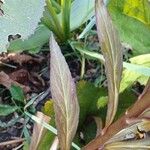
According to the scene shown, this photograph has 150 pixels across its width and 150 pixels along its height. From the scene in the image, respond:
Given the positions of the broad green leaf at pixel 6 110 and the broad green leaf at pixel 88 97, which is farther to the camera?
the broad green leaf at pixel 6 110

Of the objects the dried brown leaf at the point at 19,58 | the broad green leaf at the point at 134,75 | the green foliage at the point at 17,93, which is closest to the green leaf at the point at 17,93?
the green foliage at the point at 17,93

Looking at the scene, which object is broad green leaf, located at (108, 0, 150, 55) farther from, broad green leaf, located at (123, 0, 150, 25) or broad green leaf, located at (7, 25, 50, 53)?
broad green leaf, located at (7, 25, 50, 53)

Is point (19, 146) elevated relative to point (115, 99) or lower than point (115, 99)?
lower

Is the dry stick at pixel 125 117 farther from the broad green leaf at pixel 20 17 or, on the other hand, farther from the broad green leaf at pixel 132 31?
the broad green leaf at pixel 132 31

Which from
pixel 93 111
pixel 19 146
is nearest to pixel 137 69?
pixel 93 111

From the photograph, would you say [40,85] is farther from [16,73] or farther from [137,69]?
[137,69]

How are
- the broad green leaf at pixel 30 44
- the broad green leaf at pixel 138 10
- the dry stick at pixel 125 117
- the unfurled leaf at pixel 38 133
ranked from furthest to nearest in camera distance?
the broad green leaf at pixel 30 44
the broad green leaf at pixel 138 10
the unfurled leaf at pixel 38 133
the dry stick at pixel 125 117
